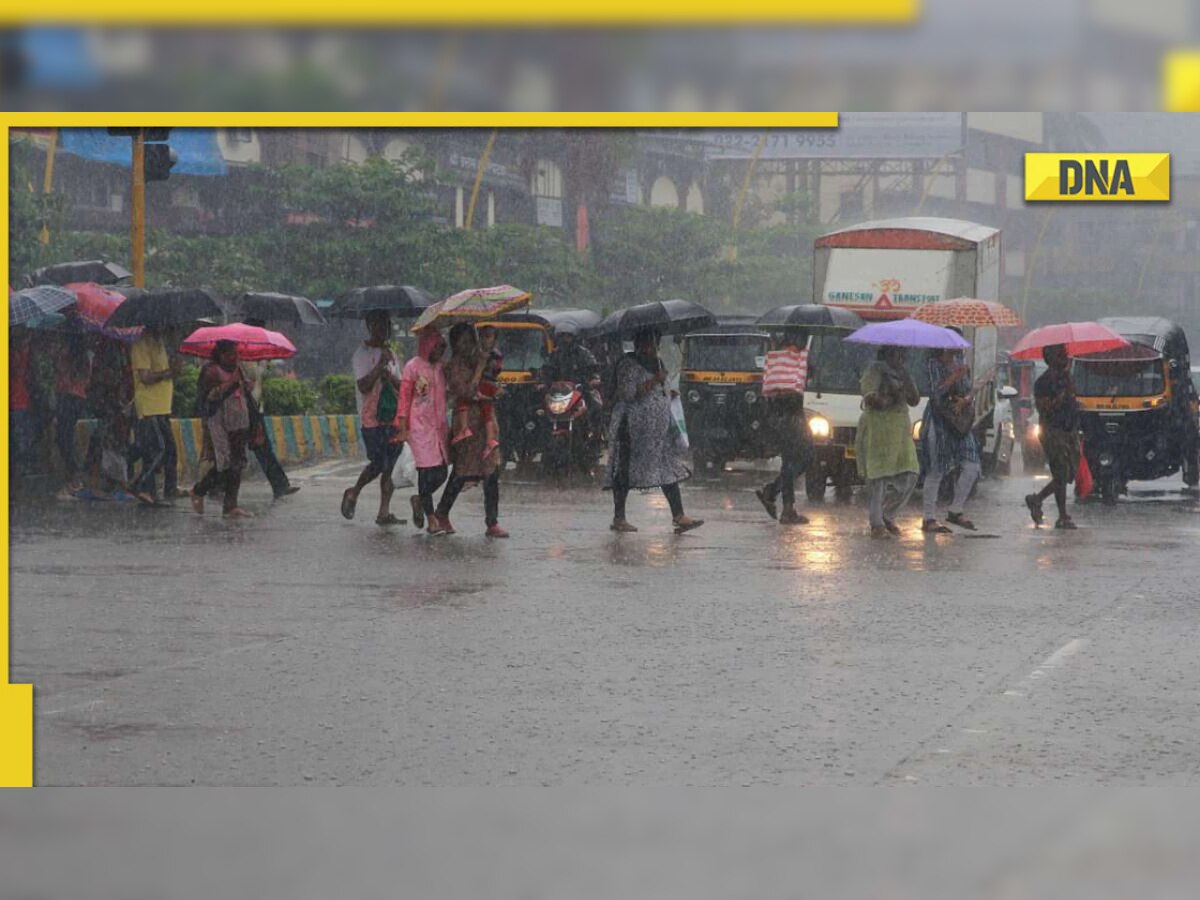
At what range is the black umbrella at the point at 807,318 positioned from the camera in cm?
1877

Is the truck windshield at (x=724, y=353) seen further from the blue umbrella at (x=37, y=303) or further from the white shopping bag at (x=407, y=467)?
the blue umbrella at (x=37, y=303)

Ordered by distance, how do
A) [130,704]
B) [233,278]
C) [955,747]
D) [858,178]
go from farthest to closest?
[858,178]
[233,278]
[130,704]
[955,747]

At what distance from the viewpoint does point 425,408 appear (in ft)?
47.1

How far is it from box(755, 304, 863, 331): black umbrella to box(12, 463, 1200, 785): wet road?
376cm

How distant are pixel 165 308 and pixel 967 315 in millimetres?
6508

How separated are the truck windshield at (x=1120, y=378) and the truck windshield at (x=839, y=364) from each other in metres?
1.72

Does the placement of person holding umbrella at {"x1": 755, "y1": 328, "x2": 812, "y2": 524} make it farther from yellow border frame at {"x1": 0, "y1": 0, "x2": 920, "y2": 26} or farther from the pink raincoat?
yellow border frame at {"x1": 0, "y1": 0, "x2": 920, "y2": 26}

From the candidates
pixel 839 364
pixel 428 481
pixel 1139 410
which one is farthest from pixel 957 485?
pixel 1139 410

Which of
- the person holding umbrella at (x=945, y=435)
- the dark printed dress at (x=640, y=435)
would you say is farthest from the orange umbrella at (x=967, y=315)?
the dark printed dress at (x=640, y=435)

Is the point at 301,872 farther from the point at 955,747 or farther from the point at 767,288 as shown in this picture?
the point at 767,288

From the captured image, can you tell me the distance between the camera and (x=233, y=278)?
23891 mm

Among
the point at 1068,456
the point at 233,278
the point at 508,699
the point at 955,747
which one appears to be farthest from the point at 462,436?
the point at 233,278

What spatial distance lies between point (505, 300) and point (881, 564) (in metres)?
3.42

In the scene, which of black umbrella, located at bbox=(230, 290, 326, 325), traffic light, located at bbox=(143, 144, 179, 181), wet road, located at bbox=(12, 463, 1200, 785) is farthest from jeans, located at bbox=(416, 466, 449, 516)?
black umbrella, located at bbox=(230, 290, 326, 325)
